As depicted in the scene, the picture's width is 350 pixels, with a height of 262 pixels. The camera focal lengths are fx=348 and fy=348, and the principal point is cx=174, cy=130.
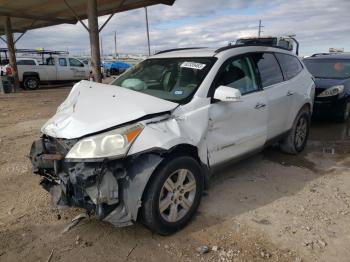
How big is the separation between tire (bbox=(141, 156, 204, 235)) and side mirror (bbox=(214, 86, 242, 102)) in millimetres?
758

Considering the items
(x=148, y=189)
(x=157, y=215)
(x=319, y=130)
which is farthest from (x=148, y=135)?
(x=319, y=130)

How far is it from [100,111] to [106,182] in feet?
2.51

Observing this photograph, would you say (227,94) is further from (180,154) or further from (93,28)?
(93,28)

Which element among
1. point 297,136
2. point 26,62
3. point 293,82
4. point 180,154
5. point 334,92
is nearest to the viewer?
point 180,154

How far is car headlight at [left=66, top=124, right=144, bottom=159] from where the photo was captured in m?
2.92

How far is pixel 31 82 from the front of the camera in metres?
19.2

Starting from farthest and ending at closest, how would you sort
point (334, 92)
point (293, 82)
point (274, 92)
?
point (334, 92)
point (293, 82)
point (274, 92)

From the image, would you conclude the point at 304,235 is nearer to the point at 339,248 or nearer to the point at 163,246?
the point at 339,248

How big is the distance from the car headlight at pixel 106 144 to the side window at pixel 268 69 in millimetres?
2339

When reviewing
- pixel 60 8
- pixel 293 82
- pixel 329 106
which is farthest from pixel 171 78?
pixel 60 8

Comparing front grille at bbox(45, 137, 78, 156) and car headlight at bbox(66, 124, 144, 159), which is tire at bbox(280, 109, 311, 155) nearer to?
car headlight at bbox(66, 124, 144, 159)

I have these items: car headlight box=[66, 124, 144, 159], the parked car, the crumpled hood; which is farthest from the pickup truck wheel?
car headlight box=[66, 124, 144, 159]

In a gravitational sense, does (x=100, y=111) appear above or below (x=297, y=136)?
above

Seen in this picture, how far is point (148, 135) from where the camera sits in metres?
3.07
